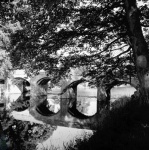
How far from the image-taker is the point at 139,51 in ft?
17.2

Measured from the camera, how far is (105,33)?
6.56 metres

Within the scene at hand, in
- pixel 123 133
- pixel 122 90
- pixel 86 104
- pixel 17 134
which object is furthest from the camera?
pixel 86 104

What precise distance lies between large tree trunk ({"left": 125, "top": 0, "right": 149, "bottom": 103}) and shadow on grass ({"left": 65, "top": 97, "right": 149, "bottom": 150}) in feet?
1.84

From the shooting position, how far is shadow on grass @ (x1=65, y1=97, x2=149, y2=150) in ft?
10.3

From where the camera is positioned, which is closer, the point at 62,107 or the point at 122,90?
the point at 62,107

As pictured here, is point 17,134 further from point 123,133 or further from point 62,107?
point 123,133

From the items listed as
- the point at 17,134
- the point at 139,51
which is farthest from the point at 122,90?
the point at 139,51

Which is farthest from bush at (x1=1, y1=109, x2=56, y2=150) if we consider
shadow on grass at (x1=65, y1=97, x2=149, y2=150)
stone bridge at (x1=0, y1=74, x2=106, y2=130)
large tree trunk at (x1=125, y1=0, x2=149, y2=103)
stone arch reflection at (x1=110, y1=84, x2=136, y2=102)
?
stone arch reflection at (x1=110, y1=84, x2=136, y2=102)

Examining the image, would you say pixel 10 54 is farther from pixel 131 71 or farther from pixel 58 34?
pixel 131 71

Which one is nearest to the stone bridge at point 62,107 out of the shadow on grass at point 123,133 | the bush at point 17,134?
the bush at point 17,134

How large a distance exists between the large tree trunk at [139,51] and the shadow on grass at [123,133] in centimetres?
56

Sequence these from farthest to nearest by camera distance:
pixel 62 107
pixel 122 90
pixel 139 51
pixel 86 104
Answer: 1. pixel 86 104
2. pixel 122 90
3. pixel 62 107
4. pixel 139 51

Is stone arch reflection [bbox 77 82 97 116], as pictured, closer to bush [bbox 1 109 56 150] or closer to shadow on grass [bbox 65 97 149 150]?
bush [bbox 1 109 56 150]

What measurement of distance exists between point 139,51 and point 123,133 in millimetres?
2423
